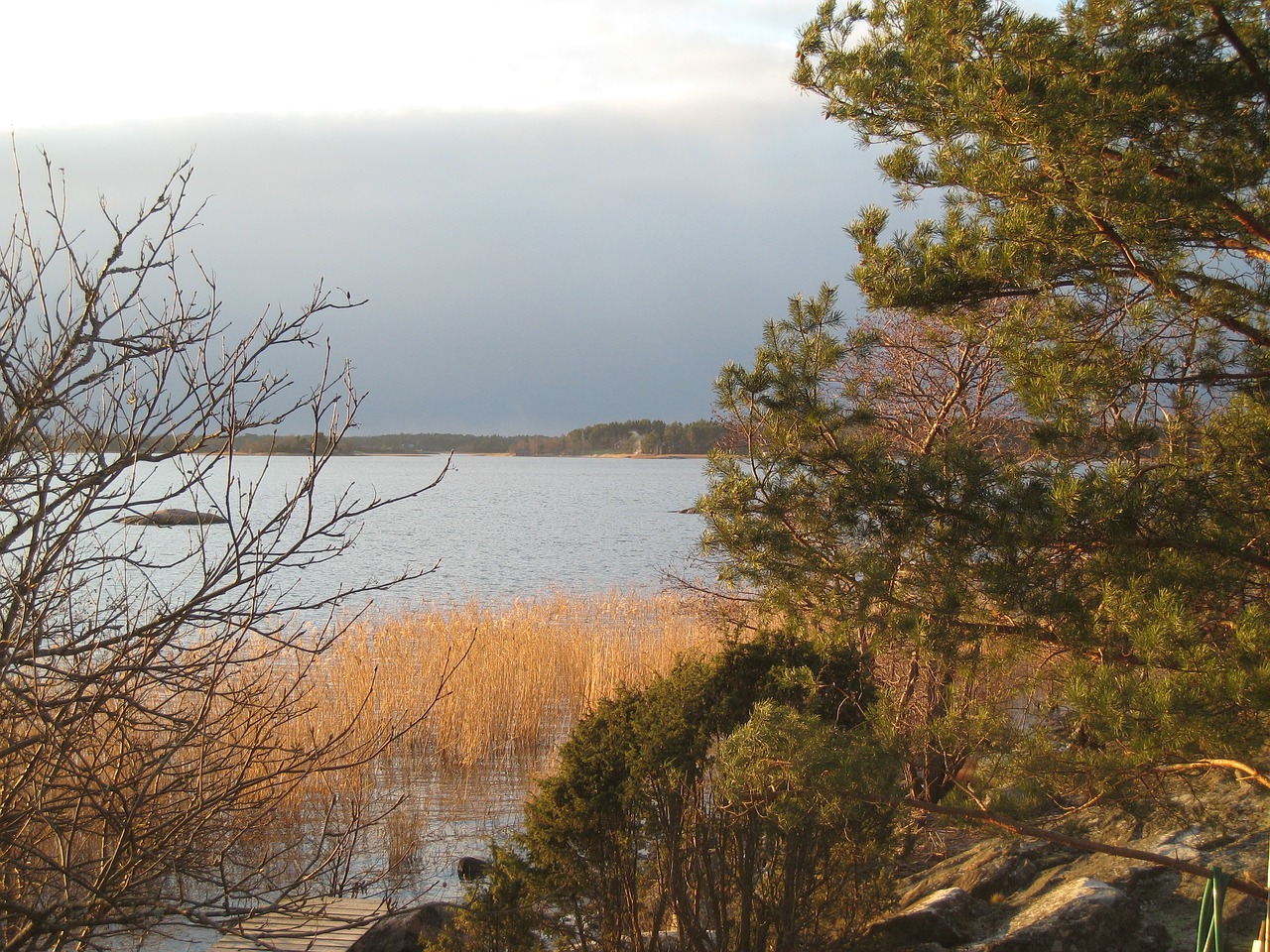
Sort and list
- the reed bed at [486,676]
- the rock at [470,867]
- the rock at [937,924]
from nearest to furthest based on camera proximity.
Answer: the rock at [937,924], the rock at [470,867], the reed bed at [486,676]

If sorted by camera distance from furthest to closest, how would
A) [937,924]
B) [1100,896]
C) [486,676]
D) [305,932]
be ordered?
[486,676]
[937,924]
[1100,896]
[305,932]

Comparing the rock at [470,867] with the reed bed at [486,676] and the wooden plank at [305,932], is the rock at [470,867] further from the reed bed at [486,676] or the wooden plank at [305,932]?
the wooden plank at [305,932]

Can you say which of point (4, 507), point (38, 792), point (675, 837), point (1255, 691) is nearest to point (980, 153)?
point (1255, 691)

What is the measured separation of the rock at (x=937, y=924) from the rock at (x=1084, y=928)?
190 mm

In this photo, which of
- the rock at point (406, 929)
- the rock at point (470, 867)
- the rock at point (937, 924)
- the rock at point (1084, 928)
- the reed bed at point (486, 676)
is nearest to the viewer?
the rock at point (1084, 928)

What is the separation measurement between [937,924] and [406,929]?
2.82 metres

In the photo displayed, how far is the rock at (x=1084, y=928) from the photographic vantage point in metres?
4.82

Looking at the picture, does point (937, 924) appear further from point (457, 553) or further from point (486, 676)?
point (457, 553)

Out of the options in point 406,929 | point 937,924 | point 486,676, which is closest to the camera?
point 937,924

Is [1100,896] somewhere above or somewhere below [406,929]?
above

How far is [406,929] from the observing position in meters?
5.75

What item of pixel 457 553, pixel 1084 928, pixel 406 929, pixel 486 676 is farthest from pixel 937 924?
pixel 457 553

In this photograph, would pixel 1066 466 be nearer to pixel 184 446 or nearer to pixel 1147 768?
pixel 1147 768

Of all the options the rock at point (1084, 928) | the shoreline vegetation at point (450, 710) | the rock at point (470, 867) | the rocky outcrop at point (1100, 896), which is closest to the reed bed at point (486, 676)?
the shoreline vegetation at point (450, 710)
